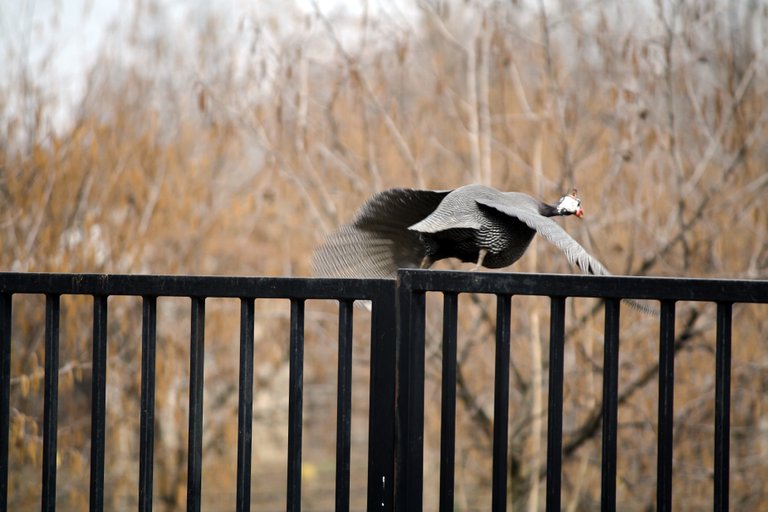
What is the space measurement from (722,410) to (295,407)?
58cm

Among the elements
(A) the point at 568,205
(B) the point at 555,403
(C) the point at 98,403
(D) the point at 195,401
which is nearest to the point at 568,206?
(A) the point at 568,205

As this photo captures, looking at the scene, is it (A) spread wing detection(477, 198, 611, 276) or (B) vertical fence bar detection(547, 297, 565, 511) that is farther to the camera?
(A) spread wing detection(477, 198, 611, 276)

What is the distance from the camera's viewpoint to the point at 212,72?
4.47 meters

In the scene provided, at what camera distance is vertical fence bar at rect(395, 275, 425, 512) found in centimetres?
119

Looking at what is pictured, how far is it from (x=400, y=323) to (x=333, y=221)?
2529 millimetres

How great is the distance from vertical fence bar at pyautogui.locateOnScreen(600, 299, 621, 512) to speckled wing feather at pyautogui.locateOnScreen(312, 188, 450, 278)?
0.43m

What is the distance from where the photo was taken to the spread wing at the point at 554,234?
1267 mm

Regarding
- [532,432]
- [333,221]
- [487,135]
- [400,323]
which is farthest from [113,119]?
[400,323]

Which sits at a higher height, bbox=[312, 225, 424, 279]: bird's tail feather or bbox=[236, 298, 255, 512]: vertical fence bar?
bbox=[312, 225, 424, 279]: bird's tail feather

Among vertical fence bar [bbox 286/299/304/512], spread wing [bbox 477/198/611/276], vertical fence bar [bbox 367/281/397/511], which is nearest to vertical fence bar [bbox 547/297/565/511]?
spread wing [bbox 477/198/611/276]

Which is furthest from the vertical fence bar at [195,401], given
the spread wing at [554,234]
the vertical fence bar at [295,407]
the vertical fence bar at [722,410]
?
the vertical fence bar at [722,410]

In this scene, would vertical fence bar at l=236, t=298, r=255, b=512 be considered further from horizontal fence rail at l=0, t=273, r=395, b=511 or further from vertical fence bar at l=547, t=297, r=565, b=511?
vertical fence bar at l=547, t=297, r=565, b=511

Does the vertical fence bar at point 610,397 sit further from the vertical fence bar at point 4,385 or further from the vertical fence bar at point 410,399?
the vertical fence bar at point 4,385

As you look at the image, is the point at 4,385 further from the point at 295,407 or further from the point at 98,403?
the point at 295,407
